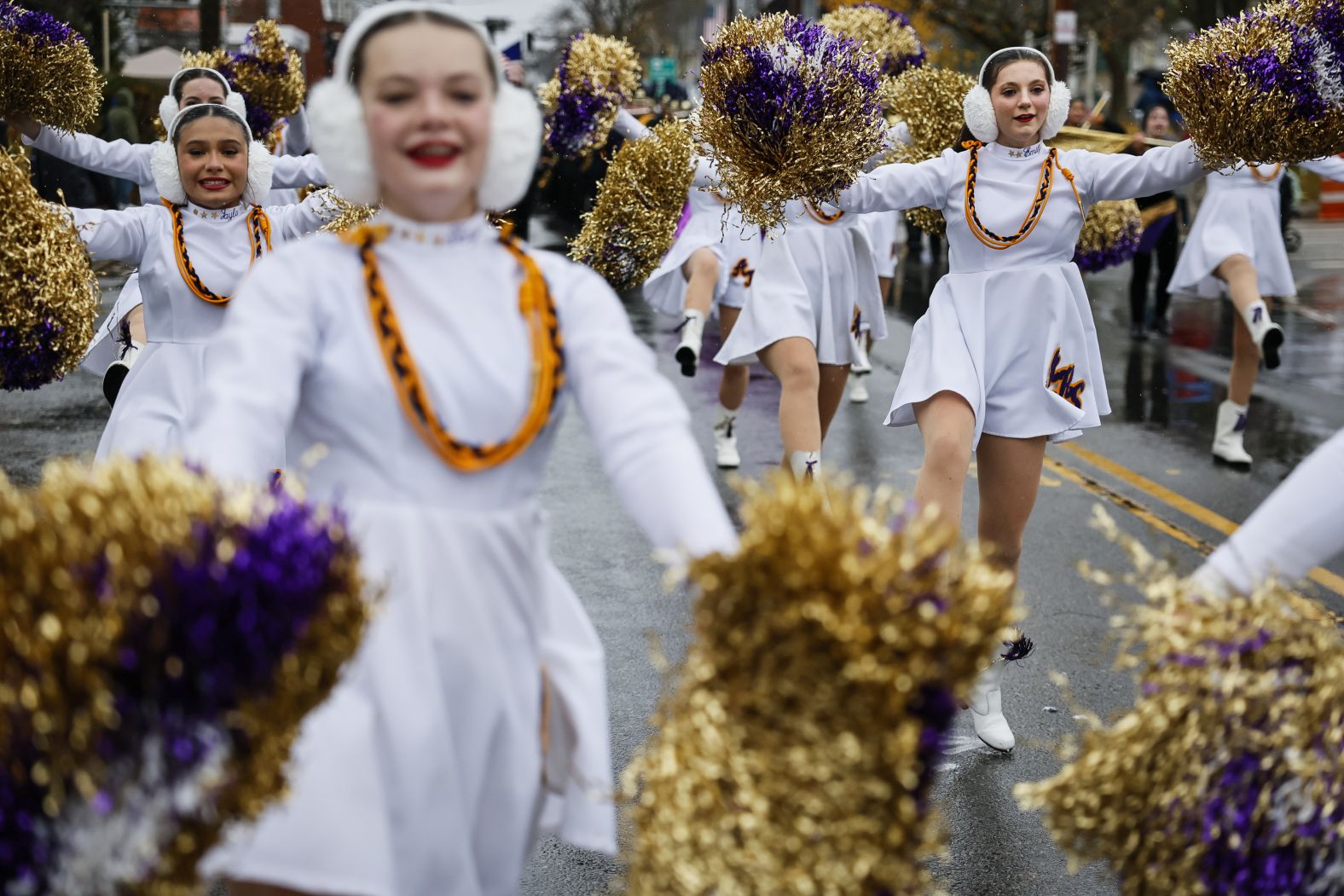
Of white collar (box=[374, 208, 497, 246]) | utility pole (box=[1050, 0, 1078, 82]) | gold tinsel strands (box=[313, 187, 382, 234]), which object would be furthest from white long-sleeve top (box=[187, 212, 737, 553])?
utility pole (box=[1050, 0, 1078, 82])

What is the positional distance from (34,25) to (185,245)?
2.09 metres

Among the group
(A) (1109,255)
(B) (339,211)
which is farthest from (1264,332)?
(B) (339,211)

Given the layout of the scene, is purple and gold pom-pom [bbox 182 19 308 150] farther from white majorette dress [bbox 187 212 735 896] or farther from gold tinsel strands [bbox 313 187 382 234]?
white majorette dress [bbox 187 212 735 896]

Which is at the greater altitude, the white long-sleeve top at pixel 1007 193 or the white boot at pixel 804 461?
the white long-sleeve top at pixel 1007 193

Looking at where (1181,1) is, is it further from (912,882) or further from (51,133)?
(912,882)

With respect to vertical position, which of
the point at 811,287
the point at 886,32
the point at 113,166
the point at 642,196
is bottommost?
the point at 811,287

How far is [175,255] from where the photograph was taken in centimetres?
566

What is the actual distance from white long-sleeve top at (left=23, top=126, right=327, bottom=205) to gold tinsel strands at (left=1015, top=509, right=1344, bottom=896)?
5.03 meters

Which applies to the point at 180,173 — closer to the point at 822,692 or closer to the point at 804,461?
the point at 804,461

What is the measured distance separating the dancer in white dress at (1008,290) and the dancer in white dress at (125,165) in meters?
Result: 2.73

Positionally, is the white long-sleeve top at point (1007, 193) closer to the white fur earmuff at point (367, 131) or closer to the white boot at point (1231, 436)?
the white fur earmuff at point (367, 131)

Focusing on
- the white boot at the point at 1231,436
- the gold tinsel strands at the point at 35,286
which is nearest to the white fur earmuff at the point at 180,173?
the gold tinsel strands at the point at 35,286

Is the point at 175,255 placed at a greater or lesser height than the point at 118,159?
lesser

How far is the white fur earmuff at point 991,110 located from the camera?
5852 mm
